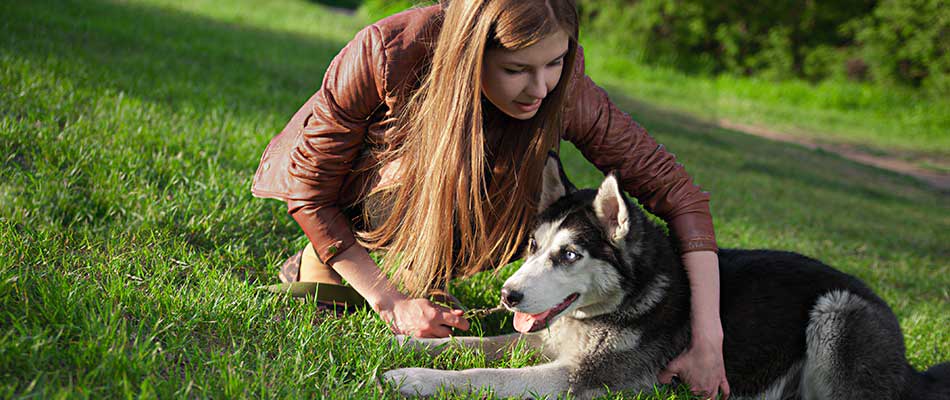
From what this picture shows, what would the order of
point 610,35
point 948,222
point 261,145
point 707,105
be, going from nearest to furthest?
point 261,145, point 948,222, point 707,105, point 610,35

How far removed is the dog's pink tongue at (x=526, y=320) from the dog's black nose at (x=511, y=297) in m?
0.21

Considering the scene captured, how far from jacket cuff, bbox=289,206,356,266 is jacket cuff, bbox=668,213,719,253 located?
1.36m

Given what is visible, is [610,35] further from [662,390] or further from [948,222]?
[662,390]

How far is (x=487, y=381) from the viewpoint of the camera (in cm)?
248

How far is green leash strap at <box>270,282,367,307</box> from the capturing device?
2.93 meters

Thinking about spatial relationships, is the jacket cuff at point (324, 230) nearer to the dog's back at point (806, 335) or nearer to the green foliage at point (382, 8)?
the dog's back at point (806, 335)

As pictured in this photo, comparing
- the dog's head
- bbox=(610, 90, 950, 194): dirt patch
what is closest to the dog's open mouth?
the dog's head

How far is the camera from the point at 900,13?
12898 millimetres

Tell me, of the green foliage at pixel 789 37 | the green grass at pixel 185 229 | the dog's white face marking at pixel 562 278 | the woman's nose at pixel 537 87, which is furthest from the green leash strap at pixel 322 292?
the green foliage at pixel 789 37

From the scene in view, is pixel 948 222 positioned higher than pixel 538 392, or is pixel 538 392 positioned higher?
pixel 538 392

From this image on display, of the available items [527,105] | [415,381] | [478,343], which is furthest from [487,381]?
[527,105]

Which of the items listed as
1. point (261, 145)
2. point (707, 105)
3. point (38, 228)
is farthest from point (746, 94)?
point (38, 228)

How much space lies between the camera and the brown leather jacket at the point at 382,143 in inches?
102

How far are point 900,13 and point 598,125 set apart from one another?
508 inches
